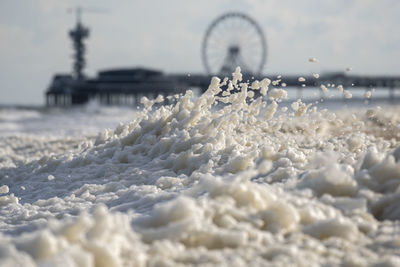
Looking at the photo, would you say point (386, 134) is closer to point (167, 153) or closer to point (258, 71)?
point (167, 153)

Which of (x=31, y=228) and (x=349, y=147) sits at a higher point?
(x=349, y=147)

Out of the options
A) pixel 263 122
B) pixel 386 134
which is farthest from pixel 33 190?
pixel 386 134

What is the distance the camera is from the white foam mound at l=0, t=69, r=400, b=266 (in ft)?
8.35

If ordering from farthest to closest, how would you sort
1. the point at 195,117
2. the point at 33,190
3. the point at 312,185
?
the point at 195,117
the point at 33,190
the point at 312,185

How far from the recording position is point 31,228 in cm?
375

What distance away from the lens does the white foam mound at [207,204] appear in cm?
254

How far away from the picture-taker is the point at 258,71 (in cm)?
5428

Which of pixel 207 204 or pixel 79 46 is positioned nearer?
pixel 207 204

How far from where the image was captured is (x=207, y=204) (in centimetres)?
295

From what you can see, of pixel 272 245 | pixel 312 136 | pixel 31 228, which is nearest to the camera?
pixel 272 245

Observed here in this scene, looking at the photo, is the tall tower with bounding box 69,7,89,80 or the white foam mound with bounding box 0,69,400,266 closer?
the white foam mound with bounding box 0,69,400,266

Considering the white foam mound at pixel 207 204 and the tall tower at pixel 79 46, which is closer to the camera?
the white foam mound at pixel 207 204

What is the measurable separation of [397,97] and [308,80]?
53.5ft

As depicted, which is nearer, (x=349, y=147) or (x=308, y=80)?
(x=349, y=147)
